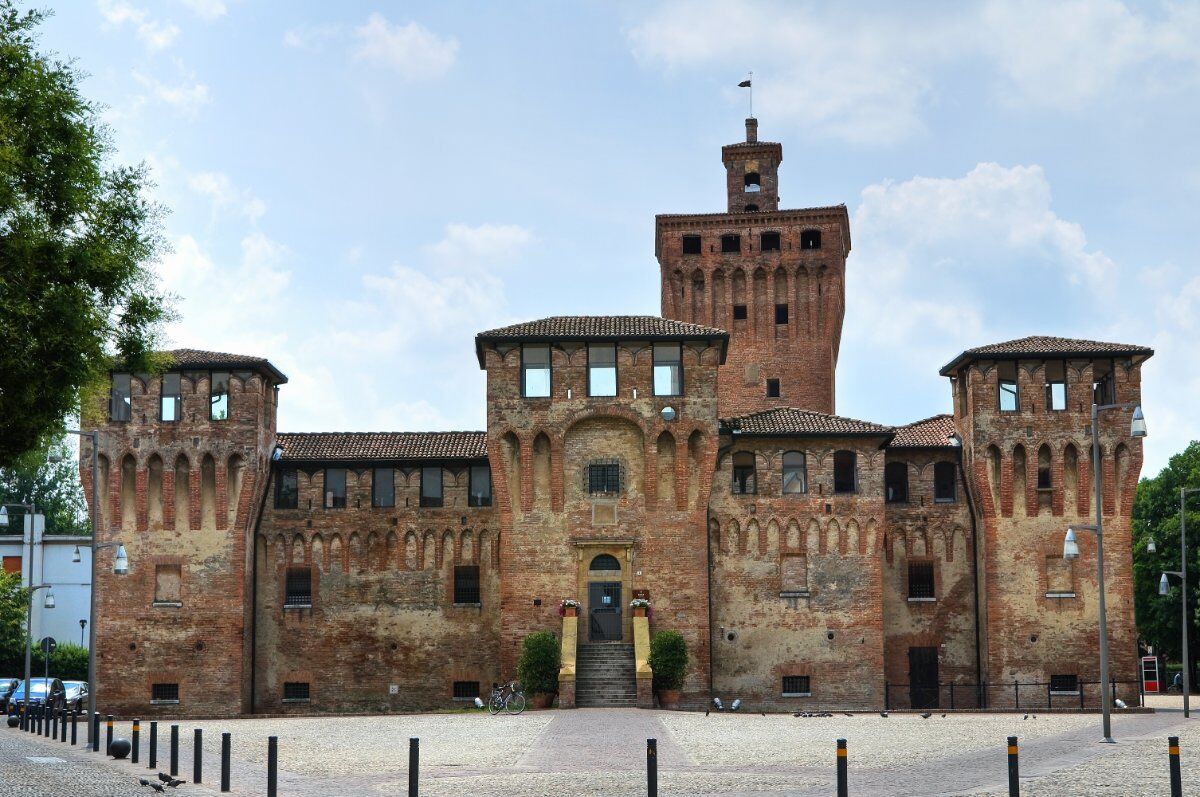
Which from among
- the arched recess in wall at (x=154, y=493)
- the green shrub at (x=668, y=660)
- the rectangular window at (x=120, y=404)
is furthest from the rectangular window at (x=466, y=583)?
the rectangular window at (x=120, y=404)

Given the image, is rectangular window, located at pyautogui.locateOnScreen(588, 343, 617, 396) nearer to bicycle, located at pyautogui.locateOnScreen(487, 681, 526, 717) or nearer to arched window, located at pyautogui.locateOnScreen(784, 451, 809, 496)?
arched window, located at pyautogui.locateOnScreen(784, 451, 809, 496)

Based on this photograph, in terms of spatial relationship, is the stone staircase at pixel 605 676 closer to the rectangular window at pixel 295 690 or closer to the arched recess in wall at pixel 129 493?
the rectangular window at pixel 295 690

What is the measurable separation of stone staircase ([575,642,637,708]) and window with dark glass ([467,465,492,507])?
7.13 metres

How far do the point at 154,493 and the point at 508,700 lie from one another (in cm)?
1466

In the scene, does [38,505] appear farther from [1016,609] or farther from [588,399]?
[1016,609]

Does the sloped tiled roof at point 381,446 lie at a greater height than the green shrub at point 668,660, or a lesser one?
greater

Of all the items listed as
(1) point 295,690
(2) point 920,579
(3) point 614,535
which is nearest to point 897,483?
(2) point 920,579

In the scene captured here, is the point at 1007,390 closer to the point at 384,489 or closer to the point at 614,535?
the point at 614,535

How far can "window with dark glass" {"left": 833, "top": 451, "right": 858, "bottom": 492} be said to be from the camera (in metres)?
49.1

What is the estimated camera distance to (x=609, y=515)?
47.4 meters

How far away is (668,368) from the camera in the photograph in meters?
47.9

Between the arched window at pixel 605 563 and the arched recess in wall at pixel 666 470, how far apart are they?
2.38m

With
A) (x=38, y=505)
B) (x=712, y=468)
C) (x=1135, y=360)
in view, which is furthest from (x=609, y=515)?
(x=38, y=505)

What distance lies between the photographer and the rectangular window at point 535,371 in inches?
1881
